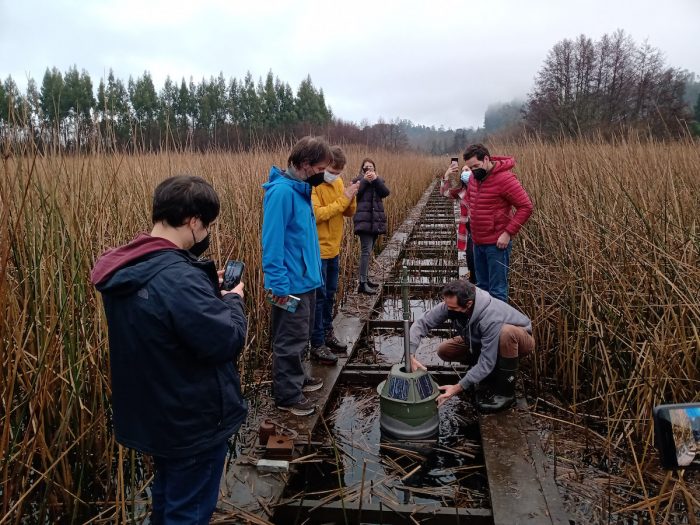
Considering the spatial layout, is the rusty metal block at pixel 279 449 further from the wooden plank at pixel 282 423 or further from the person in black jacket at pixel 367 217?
the person in black jacket at pixel 367 217

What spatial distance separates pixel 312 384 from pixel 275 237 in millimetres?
1165

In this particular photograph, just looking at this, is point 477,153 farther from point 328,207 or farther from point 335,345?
point 335,345

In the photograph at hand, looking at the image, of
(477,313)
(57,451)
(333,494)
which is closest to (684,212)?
(477,313)

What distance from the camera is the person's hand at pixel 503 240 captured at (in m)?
4.35

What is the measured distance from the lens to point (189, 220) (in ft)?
5.47

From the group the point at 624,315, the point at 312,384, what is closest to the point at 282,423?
the point at 312,384

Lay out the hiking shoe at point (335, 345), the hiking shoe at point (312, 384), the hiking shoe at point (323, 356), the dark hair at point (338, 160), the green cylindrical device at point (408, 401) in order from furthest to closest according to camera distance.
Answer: the hiking shoe at point (335, 345) < the hiking shoe at point (323, 356) < the dark hair at point (338, 160) < the hiking shoe at point (312, 384) < the green cylindrical device at point (408, 401)

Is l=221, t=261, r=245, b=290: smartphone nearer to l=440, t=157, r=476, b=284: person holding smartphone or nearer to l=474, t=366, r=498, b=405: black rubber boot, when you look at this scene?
l=474, t=366, r=498, b=405: black rubber boot

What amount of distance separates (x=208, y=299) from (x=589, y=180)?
397cm

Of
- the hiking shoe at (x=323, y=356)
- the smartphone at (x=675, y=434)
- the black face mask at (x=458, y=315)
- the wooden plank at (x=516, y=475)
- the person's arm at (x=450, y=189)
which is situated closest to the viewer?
the smartphone at (x=675, y=434)

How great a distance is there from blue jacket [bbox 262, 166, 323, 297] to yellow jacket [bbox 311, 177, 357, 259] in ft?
2.58

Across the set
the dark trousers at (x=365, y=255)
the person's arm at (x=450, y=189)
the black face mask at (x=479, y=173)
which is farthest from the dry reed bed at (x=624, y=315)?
the person's arm at (x=450, y=189)

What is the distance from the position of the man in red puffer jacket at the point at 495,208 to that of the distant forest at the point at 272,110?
3.87 ft

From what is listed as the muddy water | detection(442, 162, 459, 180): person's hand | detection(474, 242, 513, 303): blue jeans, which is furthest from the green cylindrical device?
detection(442, 162, 459, 180): person's hand
